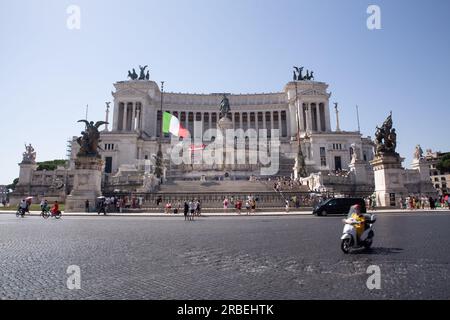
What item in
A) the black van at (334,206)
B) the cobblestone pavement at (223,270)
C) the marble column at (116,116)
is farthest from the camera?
the marble column at (116,116)

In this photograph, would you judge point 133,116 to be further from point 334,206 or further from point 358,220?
point 358,220

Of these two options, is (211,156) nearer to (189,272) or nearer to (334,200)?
(334,200)

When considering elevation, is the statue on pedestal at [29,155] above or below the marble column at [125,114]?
below

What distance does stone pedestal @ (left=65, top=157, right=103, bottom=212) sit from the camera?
2498 centimetres

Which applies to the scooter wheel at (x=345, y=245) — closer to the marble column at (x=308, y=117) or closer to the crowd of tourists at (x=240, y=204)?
the crowd of tourists at (x=240, y=204)

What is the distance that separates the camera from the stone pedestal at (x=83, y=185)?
984 inches

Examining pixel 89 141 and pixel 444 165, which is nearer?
pixel 89 141

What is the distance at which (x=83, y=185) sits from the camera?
2511 centimetres

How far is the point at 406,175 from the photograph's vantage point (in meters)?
44.7

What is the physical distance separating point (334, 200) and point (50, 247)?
750 inches

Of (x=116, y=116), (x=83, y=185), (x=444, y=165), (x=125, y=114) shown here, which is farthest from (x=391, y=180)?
(x=444, y=165)

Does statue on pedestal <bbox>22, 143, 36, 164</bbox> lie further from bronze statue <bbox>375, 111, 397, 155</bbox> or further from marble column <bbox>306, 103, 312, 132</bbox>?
marble column <bbox>306, 103, 312, 132</bbox>

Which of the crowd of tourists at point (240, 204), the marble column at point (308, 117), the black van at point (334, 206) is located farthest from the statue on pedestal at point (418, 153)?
the marble column at point (308, 117)

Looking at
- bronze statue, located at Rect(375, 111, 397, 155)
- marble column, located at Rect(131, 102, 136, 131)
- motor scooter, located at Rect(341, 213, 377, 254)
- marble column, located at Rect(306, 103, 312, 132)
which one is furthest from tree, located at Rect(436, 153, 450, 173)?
motor scooter, located at Rect(341, 213, 377, 254)
